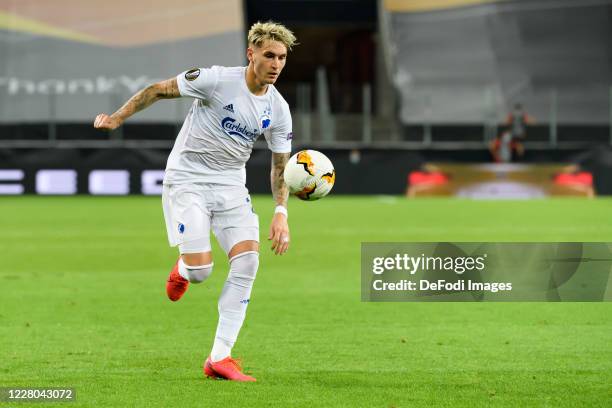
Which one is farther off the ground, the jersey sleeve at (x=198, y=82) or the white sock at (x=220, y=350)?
the jersey sleeve at (x=198, y=82)

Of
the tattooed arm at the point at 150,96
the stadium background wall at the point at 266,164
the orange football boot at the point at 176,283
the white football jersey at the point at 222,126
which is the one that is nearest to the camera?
the tattooed arm at the point at 150,96

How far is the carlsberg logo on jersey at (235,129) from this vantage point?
8734mm

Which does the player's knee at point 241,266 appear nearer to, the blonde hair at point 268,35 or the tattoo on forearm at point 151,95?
the tattoo on forearm at point 151,95

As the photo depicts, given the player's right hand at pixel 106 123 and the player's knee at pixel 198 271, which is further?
the player's knee at pixel 198 271

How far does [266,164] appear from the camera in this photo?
110 ft

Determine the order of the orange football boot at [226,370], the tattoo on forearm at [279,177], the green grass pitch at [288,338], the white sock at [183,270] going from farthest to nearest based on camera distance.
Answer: the tattoo on forearm at [279,177], the white sock at [183,270], the orange football boot at [226,370], the green grass pitch at [288,338]

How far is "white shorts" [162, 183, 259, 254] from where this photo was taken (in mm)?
8703

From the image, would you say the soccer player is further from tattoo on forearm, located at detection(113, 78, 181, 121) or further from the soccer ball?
the soccer ball

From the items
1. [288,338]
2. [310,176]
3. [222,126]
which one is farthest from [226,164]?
[288,338]

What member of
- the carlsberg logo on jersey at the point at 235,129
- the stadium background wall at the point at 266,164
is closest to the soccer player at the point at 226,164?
the carlsberg logo on jersey at the point at 235,129

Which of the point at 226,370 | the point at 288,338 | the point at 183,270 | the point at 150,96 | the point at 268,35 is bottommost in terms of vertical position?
the point at 288,338

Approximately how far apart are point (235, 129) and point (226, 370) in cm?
167

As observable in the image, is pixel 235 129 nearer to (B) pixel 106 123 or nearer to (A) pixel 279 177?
(A) pixel 279 177

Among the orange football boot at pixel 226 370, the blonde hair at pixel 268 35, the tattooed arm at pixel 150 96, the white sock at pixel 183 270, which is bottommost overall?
the orange football boot at pixel 226 370
